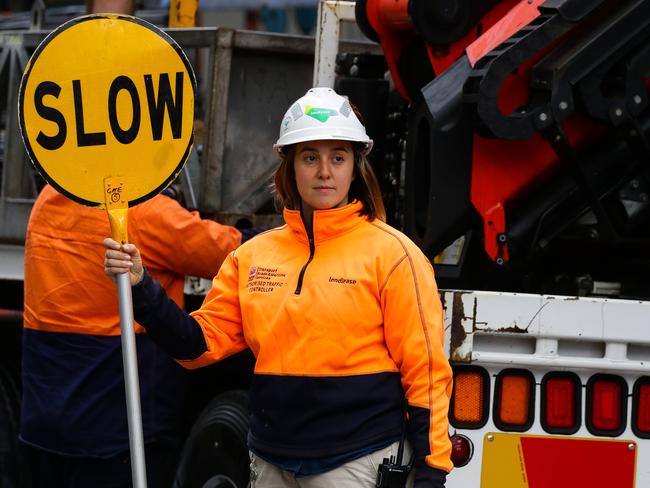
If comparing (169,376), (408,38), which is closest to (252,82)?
(408,38)

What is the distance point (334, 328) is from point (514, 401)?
0.71 meters

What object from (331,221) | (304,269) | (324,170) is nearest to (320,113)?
(324,170)

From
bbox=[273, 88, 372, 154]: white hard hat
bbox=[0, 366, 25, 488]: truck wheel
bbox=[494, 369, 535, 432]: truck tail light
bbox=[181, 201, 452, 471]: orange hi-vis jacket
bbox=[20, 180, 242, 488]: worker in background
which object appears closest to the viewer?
bbox=[181, 201, 452, 471]: orange hi-vis jacket

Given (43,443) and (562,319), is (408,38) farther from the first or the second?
(43,443)

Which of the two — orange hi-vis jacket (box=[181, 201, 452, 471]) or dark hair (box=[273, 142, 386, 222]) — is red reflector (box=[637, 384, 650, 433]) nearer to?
orange hi-vis jacket (box=[181, 201, 452, 471])

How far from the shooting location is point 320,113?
10.6ft

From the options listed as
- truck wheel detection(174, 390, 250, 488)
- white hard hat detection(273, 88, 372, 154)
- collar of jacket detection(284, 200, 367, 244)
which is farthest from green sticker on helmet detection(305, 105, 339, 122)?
truck wheel detection(174, 390, 250, 488)

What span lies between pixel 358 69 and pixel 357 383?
5.98 feet

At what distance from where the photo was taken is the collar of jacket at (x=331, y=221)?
3.20 metres

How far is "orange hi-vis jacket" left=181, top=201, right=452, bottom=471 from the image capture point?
3.08 metres

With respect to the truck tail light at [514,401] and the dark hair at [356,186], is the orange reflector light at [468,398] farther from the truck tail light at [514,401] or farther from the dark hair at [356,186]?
the dark hair at [356,186]

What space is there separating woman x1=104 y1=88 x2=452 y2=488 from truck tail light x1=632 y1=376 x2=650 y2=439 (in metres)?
0.70

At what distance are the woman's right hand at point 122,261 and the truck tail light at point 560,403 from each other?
112 cm

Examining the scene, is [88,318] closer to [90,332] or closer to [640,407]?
[90,332]
